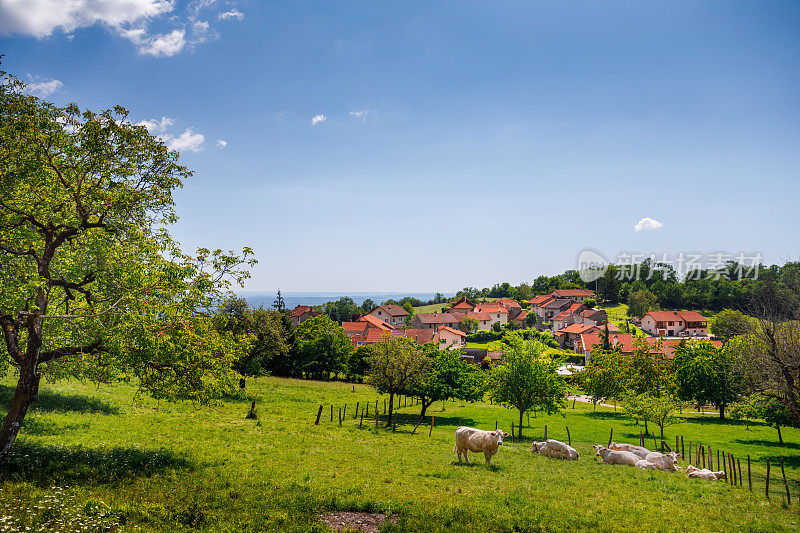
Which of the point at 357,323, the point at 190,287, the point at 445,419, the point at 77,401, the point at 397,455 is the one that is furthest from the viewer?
the point at 357,323

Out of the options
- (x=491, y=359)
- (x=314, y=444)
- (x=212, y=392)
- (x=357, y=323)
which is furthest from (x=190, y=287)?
(x=357, y=323)

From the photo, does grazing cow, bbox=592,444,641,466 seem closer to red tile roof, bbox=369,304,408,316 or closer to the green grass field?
the green grass field

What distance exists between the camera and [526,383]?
4162cm

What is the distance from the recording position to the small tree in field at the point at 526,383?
136 feet

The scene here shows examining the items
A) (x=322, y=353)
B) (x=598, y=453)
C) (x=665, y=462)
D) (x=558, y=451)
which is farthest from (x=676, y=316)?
(x=558, y=451)

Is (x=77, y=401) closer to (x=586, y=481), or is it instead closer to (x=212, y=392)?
(x=212, y=392)

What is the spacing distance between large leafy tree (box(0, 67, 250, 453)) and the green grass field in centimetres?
329

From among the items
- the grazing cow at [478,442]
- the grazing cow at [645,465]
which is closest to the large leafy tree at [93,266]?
the grazing cow at [478,442]

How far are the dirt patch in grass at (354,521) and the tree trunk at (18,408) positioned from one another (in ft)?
38.0

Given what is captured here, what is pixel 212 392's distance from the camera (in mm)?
17094

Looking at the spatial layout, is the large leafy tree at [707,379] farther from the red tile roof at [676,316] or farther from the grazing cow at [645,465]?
the red tile roof at [676,316]

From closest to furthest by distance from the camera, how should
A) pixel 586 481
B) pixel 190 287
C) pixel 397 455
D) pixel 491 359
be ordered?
pixel 190 287
pixel 586 481
pixel 397 455
pixel 491 359

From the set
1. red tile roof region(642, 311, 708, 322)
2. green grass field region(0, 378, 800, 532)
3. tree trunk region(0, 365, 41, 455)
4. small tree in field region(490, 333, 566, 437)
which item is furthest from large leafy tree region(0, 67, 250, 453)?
red tile roof region(642, 311, 708, 322)

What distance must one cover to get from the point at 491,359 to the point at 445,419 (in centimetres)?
5672
